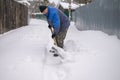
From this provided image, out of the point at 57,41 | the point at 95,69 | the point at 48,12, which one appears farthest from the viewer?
the point at 57,41

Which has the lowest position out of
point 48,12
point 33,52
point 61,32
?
point 33,52

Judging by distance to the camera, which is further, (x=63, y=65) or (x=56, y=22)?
(x=56, y=22)

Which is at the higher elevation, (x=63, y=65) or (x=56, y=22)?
(x=56, y=22)

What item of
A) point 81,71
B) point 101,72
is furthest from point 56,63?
point 101,72

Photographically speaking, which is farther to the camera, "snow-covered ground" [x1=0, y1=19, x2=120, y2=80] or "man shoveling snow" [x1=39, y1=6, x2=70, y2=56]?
"man shoveling snow" [x1=39, y1=6, x2=70, y2=56]

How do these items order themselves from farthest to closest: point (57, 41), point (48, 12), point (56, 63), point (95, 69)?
1. point (57, 41)
2. point (48, 12)
3. point (56, 63)
4. point (95, 69)

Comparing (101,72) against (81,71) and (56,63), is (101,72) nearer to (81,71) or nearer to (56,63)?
(81,71)

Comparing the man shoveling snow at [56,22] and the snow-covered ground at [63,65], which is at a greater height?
the man shoveling snow at [56,22]

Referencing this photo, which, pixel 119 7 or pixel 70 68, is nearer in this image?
pixel 70 68

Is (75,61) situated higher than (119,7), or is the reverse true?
(119,7)

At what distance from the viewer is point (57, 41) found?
8.16 metres

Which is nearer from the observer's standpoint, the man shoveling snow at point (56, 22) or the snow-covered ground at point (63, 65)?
the snow-covered ground at point (63, 65)

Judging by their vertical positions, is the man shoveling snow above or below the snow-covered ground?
above

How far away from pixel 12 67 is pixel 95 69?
1.78 m
